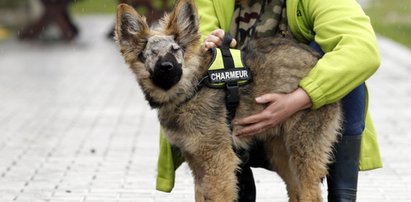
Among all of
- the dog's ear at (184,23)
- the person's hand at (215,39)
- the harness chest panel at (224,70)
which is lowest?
the harness chest panel at (224,70)

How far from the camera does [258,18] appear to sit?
5629mm

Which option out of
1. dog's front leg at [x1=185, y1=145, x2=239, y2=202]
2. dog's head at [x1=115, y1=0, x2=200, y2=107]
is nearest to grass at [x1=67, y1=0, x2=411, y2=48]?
dog's front leg at [x1=185, y1=145, x2=239, y2=202]

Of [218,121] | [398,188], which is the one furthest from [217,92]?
[398,188]

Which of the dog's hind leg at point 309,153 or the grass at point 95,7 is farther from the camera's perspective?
the grass at point 95,7

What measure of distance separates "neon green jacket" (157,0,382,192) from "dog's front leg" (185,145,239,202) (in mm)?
519

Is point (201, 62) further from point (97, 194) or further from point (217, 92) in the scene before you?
point (97, 194)

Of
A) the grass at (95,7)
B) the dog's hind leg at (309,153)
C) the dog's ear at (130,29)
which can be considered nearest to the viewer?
the dog's ear at (130,29)

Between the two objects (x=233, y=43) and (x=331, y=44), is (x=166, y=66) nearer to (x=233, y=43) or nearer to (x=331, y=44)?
(x=233, y=43)

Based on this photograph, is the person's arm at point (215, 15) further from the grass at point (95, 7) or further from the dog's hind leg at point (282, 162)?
the grass at point (95, 7)

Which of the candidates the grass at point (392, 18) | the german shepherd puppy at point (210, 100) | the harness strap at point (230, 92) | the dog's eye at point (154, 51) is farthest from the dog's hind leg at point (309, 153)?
the grass at point (392, 18)

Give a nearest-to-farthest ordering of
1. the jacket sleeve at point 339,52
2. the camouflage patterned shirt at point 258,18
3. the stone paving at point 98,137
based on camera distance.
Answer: the jacket sleeve at point 339,52 → the camouflage patterned shirt at point 258,18 → the stone paving at point 98,137

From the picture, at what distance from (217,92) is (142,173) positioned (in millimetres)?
2817

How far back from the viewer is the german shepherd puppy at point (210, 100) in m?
5.00

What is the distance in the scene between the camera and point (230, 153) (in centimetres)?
516
